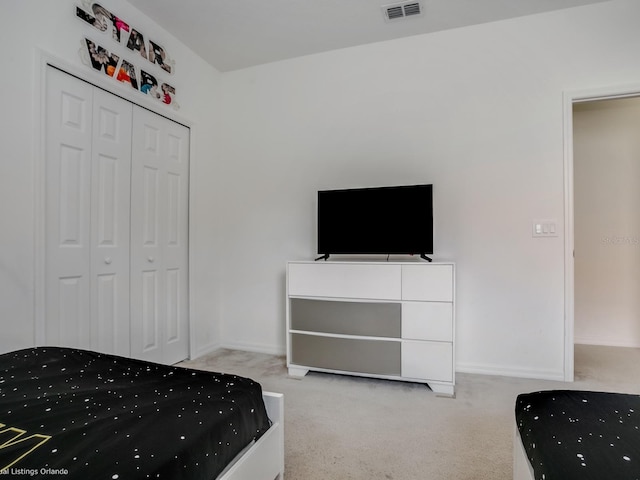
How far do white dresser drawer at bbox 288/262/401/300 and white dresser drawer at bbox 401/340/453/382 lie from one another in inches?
14.3

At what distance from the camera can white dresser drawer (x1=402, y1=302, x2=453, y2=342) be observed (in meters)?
2.27

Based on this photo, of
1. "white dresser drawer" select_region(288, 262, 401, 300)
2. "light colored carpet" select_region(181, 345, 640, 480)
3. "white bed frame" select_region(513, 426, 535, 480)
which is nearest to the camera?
"white bed frame" select_region(513, 426, 535, 480)

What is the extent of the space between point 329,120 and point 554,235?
2.00 meters

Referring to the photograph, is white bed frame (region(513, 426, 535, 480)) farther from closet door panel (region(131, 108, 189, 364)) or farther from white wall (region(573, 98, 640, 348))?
white wall (region(573, 98, 640, 348))

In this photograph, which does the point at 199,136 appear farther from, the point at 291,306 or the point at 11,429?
the point at 11,429

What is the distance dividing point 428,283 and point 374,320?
18.0 inches

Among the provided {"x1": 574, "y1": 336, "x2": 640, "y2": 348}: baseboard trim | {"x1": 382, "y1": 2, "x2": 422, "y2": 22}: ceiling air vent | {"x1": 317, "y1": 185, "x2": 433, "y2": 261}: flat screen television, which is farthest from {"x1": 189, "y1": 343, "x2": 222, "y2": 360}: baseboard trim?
{"x1": 574, "y1": 336, "x2": 640, "y2": 348}: baseboard trim

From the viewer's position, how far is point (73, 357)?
136cm

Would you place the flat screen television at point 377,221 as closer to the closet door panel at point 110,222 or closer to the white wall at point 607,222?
the closet door panel at point 110,222

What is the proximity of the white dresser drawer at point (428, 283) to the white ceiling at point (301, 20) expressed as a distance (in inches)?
73.5

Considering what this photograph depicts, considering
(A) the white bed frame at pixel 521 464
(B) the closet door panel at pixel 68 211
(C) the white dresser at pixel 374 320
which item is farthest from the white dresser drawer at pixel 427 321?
(B) the closet door panel at pixel 68 211

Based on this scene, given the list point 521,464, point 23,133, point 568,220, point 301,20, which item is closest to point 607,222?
point 568,220

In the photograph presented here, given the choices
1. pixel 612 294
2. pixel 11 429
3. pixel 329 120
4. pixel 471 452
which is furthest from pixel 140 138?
pixel 612 294

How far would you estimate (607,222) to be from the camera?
3354 millimetres
